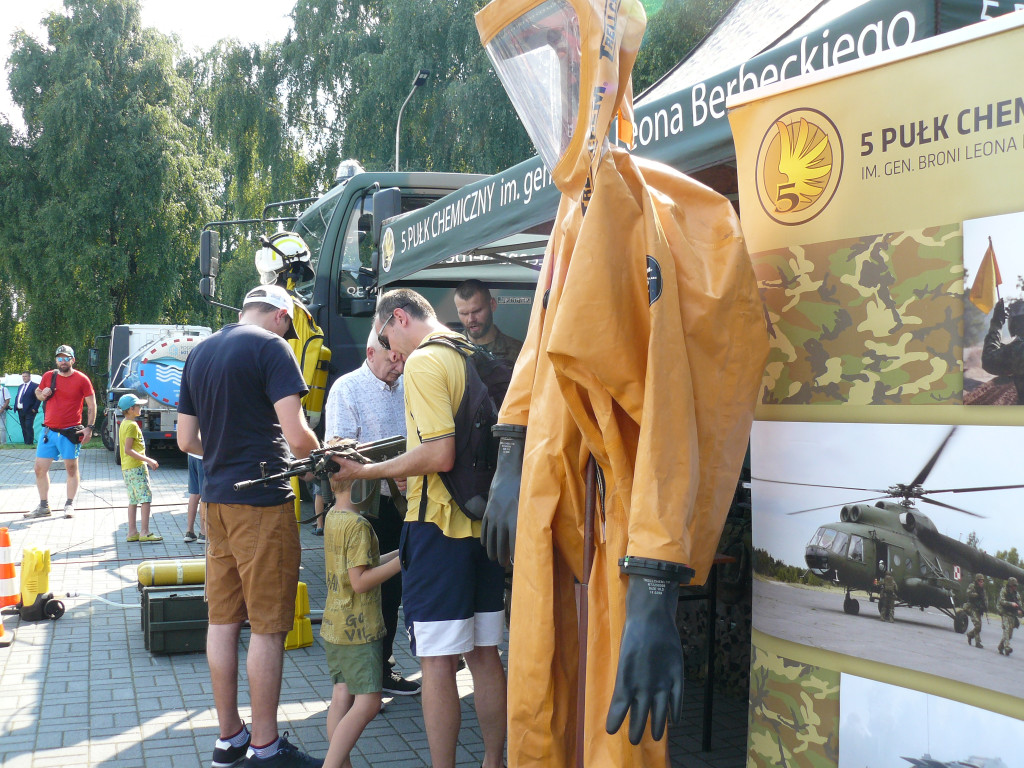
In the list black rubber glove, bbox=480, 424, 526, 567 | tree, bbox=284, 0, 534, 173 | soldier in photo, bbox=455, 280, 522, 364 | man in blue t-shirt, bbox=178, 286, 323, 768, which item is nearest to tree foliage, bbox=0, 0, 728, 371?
tree, bbox=284, 0, 534, 173

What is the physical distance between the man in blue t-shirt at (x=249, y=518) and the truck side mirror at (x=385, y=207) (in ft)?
8.19

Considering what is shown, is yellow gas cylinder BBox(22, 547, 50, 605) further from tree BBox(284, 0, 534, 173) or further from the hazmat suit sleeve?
tree BBox(284, 0, 534, 173)

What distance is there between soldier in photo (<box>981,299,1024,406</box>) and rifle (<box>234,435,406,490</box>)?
2.37 m

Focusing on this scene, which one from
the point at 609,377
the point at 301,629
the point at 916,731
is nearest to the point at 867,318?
the point at 609,377

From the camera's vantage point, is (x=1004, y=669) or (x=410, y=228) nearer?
(x=1004, y=669)

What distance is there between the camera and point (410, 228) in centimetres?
523

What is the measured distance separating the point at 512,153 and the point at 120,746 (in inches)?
576

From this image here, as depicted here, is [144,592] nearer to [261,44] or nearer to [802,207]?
[802,207]

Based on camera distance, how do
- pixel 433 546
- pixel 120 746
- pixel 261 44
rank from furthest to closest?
1. pixel 261 44
2. pixel 120 746
3. pixel 433 546

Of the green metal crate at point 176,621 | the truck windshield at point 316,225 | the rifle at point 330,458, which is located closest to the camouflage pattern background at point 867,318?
the rifle at point 330,458

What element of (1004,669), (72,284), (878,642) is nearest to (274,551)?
(878,642)

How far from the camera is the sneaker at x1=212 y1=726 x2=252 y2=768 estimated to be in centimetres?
379

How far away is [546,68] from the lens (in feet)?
6.87

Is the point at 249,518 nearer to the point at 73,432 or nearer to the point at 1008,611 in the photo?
the point at 1008,611
